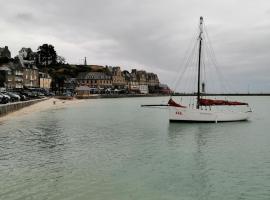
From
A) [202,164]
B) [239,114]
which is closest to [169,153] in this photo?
[202,164]

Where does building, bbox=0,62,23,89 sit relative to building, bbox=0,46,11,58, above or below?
below

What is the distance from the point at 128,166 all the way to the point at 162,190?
19.2 feet

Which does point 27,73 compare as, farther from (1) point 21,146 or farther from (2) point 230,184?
(2) point 230,184

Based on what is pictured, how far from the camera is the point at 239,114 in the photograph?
2438 inches

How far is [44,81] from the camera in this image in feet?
593

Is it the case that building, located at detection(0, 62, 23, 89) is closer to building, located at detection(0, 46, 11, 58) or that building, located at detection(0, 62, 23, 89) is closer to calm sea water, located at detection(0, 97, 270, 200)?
building, located at detection(0, 46, 11, 58)

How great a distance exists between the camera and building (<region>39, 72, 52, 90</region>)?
6949 inches

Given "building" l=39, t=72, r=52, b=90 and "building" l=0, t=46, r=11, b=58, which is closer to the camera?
"building" l=39, t=72, r=52, b=90

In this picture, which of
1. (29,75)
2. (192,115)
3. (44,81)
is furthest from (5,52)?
(192,115)

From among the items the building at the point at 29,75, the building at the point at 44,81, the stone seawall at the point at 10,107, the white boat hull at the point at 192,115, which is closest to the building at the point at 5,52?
the building at the point at 44,81

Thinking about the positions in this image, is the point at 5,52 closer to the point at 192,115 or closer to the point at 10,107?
the point at 10,107

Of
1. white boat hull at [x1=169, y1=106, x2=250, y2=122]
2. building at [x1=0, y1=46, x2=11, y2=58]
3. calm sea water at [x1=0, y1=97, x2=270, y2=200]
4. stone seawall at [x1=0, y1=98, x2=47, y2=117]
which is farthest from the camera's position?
building at [x1=0, y1=46, x2=11, y2=58]

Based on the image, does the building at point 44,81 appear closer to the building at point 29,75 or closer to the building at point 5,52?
the building at point 29,75

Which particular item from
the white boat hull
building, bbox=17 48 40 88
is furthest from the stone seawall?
building, bbox=17 48 40 88
